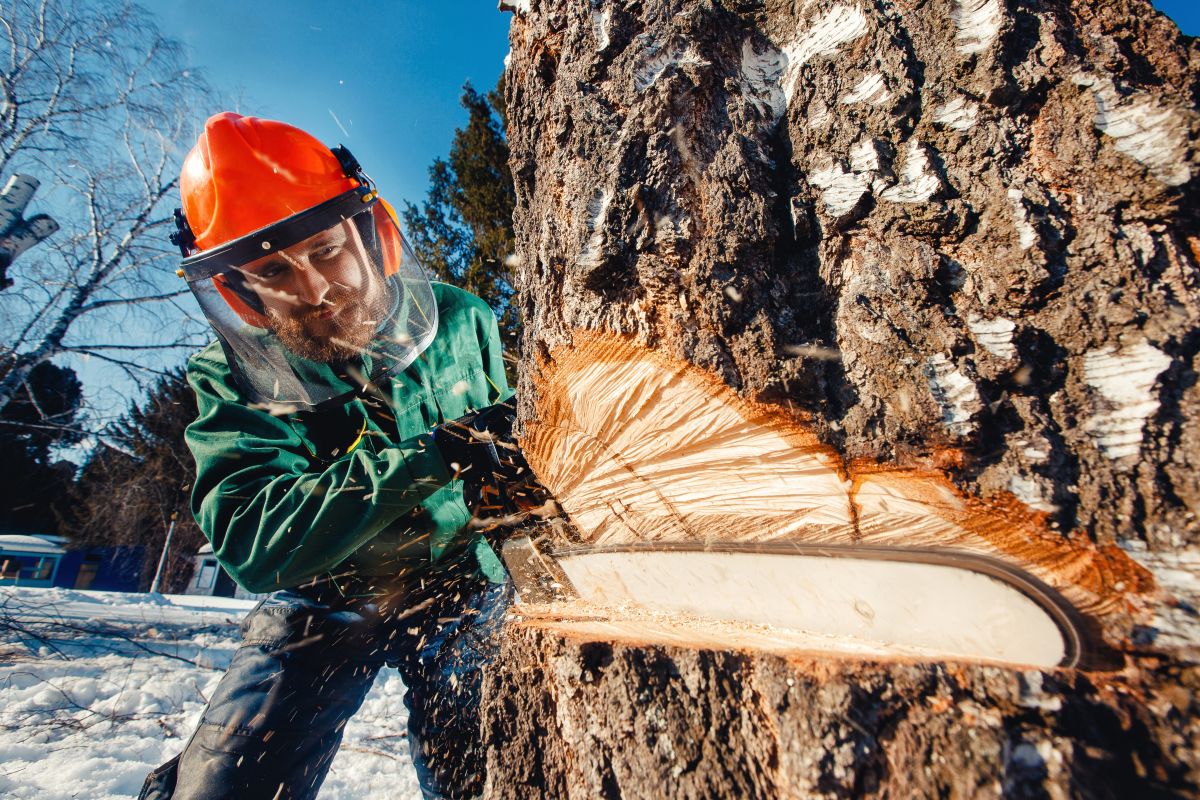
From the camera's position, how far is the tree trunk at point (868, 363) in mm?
621

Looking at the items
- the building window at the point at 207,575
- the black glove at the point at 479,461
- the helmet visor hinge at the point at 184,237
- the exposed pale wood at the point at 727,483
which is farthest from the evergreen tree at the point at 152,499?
the exposed pale wood at the point at 727,483

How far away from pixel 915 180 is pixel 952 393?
0.34m

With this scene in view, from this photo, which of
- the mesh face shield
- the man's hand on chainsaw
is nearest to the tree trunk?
the man's hand on chainsaw

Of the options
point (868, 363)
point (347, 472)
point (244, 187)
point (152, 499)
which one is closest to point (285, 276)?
point (244, 187)

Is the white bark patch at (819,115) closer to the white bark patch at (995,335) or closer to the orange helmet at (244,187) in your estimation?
the white bark patch at (995,335)

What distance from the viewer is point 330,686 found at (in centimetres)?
172

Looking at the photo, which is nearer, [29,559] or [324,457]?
[324,457]

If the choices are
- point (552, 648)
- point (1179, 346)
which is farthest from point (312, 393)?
point (1179, 346)

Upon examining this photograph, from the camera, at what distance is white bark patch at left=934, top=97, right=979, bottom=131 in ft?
2.67

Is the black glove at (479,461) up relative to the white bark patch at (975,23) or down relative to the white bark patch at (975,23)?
down

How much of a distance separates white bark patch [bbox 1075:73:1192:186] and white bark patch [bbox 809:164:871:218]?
29 centimetres

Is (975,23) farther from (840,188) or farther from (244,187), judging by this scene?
(244,187)

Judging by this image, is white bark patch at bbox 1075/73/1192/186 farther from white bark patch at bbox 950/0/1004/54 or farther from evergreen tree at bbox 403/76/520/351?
evergreen tree at bbox 403/76/520/351

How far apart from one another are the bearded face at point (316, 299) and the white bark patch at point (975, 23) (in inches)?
69.2
